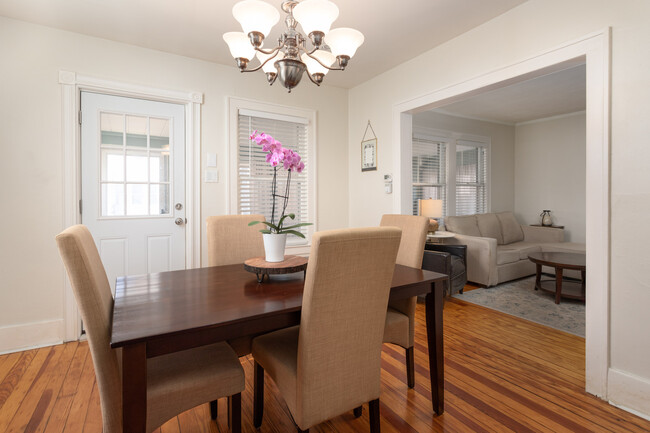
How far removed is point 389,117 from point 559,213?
405 centimetres

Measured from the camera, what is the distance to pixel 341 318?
124cm

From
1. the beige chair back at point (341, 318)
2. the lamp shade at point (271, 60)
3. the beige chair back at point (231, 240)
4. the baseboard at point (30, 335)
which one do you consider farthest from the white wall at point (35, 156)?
the beige chair back at point (341, 318)

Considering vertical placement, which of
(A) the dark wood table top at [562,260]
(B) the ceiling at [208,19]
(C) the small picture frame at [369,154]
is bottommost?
(A) the dark wood table top at [562,260]

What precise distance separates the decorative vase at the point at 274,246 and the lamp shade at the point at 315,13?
1.00 metres

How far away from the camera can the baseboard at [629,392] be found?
5.66 feet

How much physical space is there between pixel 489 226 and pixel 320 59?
4012mm

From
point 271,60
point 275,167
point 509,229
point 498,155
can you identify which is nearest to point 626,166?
point 275,167

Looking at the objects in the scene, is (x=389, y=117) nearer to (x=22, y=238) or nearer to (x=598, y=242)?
(x=598, y=242)

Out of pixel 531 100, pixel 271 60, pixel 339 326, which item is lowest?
pixel 339 326

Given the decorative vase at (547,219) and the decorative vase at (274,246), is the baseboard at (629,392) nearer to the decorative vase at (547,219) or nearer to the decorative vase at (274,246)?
the decorative vase at (274,246)

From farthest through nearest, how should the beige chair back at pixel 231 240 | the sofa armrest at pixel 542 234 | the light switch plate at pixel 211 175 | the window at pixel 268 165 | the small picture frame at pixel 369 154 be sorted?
the sofa armrest at pixel 542 234
the small picture frame at pixel 369 154
the window at pixel 268 165
the light switch plate at pixel 211 175
the beige chair back at pixel 231 240

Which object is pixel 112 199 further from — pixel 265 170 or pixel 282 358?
pixel 282 358

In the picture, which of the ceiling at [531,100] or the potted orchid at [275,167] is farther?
the ceiling at [531,100]

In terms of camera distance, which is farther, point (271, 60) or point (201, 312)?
point (271, 60)
